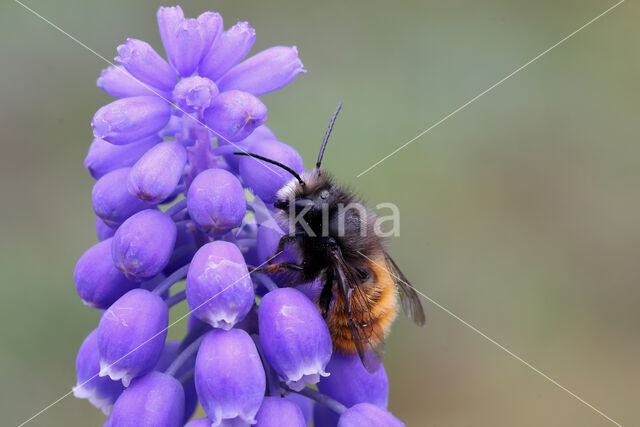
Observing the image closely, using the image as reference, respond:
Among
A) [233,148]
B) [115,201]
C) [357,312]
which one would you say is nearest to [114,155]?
[115,201]

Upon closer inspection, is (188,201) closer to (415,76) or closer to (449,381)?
(449,381)

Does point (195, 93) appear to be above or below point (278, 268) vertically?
above

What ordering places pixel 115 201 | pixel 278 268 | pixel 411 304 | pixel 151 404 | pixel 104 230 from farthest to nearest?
pixel 411 304, pixel 104 230, pixel 278 268, pixel 115 201, pixel 151 404

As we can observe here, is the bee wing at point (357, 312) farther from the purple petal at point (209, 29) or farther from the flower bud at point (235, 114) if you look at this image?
the purple petal at point (209, 29)

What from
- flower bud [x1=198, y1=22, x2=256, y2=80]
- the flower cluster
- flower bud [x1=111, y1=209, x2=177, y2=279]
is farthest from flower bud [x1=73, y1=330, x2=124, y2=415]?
flower bud [x1=198, y1=22, x2=256, y2=80]

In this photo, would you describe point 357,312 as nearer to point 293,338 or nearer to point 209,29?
point 293,338

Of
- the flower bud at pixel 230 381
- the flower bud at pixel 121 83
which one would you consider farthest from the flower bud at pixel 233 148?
the flower bud at pixel 230 381
